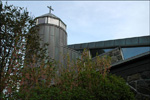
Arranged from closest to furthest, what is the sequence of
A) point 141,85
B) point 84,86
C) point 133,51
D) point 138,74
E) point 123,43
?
point 84,86 < point 141,85 < point 138,74 < point 133,51 < point 123,43

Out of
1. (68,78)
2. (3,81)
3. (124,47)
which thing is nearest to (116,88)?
(68,78)

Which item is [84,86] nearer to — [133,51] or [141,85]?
[141,85]

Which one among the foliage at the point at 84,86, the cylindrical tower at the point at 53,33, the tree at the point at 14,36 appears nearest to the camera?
the foliage at the point at 84,86

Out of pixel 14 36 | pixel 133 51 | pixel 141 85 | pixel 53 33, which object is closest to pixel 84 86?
pixel 141 85

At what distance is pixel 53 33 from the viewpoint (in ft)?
51.4

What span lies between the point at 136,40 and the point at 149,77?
700 centimetres

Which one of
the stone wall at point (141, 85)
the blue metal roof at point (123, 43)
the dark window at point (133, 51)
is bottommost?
the stone wall at point (141, 85)

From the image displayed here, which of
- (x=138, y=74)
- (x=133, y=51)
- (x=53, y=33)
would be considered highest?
(x=53, y=33)

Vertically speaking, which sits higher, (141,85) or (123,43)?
(123,43)

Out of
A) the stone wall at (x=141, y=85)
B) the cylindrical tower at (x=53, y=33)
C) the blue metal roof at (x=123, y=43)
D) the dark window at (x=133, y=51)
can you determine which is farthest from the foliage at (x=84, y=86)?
Result: the blue metal roof at (x=123, y=43)

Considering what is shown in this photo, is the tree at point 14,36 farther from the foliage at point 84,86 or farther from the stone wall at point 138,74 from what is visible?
the stone wall at point 138,74

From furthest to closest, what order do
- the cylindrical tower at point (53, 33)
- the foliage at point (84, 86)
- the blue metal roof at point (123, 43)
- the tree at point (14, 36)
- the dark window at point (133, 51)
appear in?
the cylindrical tower at point (53, 33)
the blue metal roof at point (123, 43)
the dark window at point (133, 51)
the tree at point (14, 36)
the foliage at point (84, 86)

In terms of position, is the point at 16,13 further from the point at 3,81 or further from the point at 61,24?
the point at 61,24

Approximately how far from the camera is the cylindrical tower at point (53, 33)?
49.5ft
